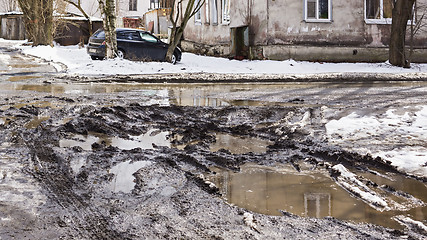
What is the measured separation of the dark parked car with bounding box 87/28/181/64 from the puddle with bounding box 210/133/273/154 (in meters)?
14.3

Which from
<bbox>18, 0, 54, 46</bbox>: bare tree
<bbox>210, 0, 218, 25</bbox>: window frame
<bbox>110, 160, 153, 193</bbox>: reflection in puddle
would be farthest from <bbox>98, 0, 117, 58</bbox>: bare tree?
<bbox>18, 0, 54, 46</bbox>: bare tree

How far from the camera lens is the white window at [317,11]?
74.2 ft

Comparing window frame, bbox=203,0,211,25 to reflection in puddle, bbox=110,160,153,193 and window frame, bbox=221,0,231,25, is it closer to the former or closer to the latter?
window frame, bbox=221,0,231,25

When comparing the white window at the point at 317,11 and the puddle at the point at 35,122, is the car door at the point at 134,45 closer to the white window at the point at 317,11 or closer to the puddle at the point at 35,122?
the white window at the point at 317,11

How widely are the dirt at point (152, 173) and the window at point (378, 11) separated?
51.2ft

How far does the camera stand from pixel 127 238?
349 centimetres

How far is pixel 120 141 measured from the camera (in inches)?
259

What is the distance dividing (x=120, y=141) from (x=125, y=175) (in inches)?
63.2

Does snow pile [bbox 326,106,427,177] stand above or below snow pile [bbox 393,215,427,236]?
above

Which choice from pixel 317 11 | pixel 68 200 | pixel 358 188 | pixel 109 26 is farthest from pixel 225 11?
pixel 68 200

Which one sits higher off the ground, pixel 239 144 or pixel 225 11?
pixel 225 11

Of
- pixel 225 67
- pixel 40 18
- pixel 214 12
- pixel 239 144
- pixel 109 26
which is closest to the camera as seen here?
pixel 239 144

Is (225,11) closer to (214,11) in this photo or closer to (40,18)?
(214,11)

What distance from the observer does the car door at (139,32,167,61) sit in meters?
22.2
